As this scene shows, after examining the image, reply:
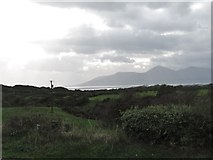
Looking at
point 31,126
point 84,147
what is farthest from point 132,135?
point 31,126

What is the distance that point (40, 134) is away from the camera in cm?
1411

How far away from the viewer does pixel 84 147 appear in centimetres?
1227

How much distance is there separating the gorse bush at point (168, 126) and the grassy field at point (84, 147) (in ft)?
0.98

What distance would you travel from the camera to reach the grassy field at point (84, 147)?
445 inches

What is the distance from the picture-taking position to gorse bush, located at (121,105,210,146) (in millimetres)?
11312

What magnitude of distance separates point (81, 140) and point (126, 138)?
5.68ft

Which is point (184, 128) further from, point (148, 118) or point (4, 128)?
point (4, 128)

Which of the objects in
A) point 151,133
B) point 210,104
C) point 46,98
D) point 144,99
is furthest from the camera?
point 46,98

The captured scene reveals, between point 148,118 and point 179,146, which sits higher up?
point 148,118

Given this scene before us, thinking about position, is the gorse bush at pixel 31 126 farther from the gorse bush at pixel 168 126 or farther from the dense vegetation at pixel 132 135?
the gorse bush at pixel 168 126

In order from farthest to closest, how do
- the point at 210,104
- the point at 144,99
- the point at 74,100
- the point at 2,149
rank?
the point at 74,100 → the point at 144,99 → the point at 2,149 → the point at 210,104

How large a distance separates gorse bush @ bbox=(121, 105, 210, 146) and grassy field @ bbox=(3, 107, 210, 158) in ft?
0.98

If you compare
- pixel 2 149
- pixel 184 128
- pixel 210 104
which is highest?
pixel 210 104

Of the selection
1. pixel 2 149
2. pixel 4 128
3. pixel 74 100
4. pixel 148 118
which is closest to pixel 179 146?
pixel 148 118
